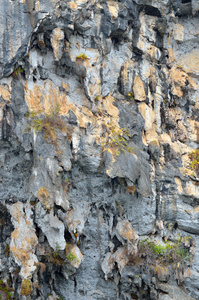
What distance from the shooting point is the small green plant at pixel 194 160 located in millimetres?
11900

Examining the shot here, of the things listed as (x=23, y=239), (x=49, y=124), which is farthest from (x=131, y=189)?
(x=23, y=239)

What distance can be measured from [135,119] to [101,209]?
11.3 ft

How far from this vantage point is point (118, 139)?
10.8 meters

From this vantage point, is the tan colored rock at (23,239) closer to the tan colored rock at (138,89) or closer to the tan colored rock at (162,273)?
the tan colored rock at (162,273)

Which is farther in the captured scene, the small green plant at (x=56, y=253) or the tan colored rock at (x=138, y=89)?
the tan colored rock at (x=138, y=89)

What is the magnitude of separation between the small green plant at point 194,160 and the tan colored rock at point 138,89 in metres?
2.89

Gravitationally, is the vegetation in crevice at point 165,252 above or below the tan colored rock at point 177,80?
below

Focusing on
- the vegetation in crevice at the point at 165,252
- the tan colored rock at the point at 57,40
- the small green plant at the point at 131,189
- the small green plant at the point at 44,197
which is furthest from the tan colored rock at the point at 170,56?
the small green plant at the point at 44,197

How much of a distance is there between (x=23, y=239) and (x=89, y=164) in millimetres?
3096

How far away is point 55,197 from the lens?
955 centimetres

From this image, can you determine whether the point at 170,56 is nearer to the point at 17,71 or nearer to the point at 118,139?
the point at 118,139

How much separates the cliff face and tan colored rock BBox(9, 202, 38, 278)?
30 mm

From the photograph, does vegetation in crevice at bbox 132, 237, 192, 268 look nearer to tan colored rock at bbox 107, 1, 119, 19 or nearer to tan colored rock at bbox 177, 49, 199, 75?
tan colored rock at bbox 177, 49, 199, 75

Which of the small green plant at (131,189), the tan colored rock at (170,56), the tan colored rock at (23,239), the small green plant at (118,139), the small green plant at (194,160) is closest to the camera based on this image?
the tan colored rock at (23,239)
